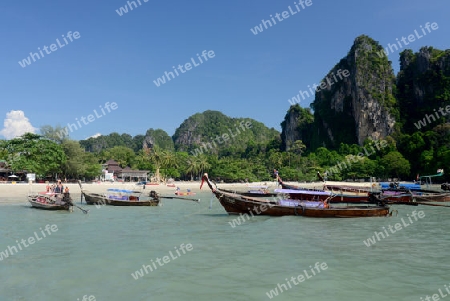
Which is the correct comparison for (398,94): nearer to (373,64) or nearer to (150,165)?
(373,64)

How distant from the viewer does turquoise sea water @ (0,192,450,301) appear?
948 cm

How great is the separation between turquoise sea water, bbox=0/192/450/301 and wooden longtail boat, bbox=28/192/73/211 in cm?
562

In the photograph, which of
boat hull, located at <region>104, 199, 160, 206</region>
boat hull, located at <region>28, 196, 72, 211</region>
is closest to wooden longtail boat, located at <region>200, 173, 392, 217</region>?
boat hull, located at <region>104, 199, 160, 206</region>

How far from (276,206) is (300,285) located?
565 inches

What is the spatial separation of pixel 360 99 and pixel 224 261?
129 meters

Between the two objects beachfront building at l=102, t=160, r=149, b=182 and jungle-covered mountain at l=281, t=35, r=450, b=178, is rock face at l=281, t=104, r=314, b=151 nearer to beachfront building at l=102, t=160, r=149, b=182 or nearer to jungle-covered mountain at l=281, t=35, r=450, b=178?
jungle-covered mountain at l=281, t=35, r=450, b=178

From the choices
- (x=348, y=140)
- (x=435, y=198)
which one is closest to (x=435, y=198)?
(x=435, y=198)

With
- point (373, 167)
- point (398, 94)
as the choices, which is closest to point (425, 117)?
point (398, 94)

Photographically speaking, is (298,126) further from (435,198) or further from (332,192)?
(332,192)

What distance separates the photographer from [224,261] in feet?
41.0

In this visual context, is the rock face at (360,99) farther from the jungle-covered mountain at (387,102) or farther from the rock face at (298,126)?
the rock face at (298,126)

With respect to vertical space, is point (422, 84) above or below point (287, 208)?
below

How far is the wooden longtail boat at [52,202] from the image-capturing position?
88.8 ft

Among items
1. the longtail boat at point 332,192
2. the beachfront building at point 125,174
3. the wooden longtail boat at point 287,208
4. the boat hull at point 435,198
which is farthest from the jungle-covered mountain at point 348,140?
the boat hull at point 435,198
